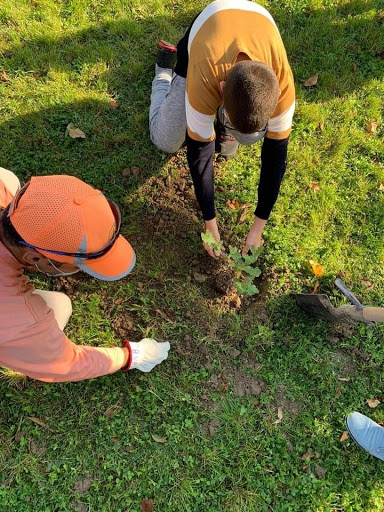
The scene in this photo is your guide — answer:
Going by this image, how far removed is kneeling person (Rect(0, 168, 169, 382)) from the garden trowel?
1.38 meters

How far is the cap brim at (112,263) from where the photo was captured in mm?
2168

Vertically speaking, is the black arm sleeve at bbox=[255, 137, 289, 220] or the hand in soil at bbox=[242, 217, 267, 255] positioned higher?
the black arm sleeve at bbox=[255, 137, 289, 220]

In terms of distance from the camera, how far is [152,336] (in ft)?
10.2

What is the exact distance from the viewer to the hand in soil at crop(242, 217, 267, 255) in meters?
3.04

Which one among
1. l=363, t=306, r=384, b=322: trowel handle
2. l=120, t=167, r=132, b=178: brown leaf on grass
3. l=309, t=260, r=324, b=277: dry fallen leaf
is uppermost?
l=120, t=167, r=132, b=178: brown leaf on grass

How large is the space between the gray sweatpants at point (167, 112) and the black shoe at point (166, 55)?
0.04 metres

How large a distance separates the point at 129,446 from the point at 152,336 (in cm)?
74

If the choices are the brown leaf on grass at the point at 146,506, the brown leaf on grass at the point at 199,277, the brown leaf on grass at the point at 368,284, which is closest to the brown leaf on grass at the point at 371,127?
the brown leaf on grass at the point at 368,284

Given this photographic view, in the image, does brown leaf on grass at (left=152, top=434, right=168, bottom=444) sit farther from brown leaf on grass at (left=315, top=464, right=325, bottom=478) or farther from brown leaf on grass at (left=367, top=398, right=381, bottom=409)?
brown leaf on grass at (left=367, top=398, right=381, bottom=409)

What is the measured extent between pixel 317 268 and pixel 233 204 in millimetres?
835

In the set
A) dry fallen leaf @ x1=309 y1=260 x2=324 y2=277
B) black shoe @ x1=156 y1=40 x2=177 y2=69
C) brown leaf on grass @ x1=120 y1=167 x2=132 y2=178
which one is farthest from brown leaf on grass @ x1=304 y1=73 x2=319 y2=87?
brown leaf on grass @ x1=120 y1=167 x2=132 y2=178

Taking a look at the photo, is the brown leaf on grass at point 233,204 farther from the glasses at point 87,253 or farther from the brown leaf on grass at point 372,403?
the brown leaf on grass at point 372,403

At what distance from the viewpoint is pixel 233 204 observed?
3.53 meters

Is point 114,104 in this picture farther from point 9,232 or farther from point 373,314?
point 373,314
